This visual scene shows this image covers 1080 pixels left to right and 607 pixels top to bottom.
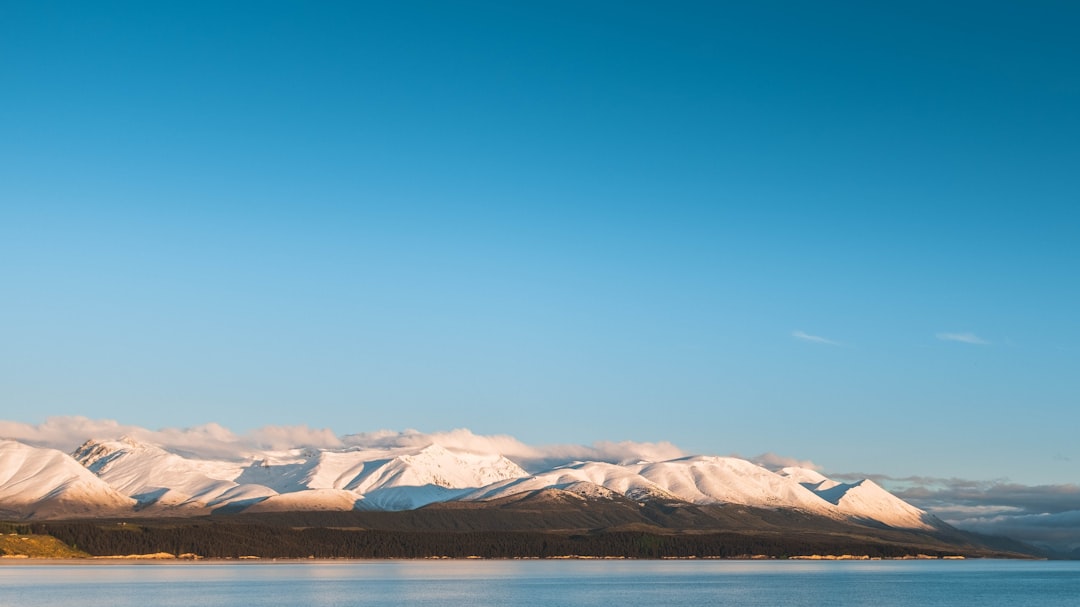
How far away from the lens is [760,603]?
540ft

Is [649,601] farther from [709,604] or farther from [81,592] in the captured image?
[81,592]

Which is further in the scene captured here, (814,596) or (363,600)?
(814,596)

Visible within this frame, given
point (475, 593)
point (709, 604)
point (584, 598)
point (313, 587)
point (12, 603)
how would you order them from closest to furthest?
Result: point (12, 603), point (709, 604), point (584, 598), point (475, 593), point (313, 587)

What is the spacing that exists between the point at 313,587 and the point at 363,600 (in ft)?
126

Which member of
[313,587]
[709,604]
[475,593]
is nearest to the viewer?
[709,604]

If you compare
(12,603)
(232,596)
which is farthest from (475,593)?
(12,603)

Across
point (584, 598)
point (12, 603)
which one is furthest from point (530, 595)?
point (12, 603)

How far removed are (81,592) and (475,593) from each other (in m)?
59.0

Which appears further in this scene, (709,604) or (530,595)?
(530,595)

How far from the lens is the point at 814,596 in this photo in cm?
18388

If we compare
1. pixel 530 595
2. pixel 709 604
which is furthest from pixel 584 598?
pixel 709 604

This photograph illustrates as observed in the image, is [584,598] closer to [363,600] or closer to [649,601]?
[649,601]

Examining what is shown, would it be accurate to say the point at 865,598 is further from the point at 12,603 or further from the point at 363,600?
the point at 12,603

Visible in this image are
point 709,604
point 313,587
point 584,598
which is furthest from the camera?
point 313,587
